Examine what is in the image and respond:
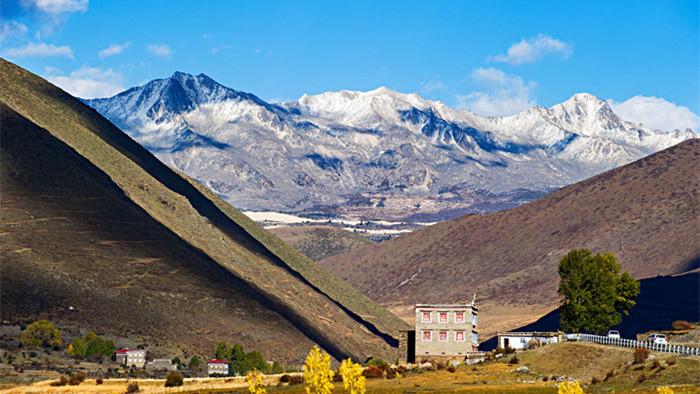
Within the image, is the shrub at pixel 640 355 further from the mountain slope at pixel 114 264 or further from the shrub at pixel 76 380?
the mountain slope at pixel 114 264

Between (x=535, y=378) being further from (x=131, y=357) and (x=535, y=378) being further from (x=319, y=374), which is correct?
(x=131, y=357)

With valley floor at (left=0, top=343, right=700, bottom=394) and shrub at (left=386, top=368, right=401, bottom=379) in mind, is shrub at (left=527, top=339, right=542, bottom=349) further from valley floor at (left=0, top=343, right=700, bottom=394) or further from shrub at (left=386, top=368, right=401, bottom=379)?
shrub at (left=386, top=368, right=401, bottom=379)

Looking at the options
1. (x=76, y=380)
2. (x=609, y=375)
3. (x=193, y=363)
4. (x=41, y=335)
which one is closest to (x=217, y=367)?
(x=193, y=363)

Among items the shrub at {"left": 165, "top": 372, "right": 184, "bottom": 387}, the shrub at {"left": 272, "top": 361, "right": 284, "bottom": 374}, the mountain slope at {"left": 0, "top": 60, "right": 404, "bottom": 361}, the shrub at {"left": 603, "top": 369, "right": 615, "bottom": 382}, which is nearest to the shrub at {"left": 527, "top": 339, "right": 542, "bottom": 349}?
the shrub at {"left": 603, "top": 369, "right": 615, "bottom": 382}

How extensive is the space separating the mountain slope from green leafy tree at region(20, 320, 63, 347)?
20.8 ft

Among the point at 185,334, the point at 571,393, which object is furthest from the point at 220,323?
the point at 571,393

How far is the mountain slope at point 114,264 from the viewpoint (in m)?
126

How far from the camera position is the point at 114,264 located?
141500 millimetres

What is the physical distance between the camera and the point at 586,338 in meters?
89.2

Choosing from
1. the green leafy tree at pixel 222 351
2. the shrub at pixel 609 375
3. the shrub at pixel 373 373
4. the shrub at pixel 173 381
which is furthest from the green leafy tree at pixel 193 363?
the shrub at pixel 609 375

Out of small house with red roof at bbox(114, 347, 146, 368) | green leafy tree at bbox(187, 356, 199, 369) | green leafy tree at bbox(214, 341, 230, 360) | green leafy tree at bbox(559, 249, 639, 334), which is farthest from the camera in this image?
green leafy tree at bbox(214, 341, 230, 360)

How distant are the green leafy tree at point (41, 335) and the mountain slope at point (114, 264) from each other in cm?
634

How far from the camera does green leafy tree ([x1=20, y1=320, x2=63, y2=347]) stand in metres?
109

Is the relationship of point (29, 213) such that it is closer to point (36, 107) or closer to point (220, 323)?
point (220, 323)
